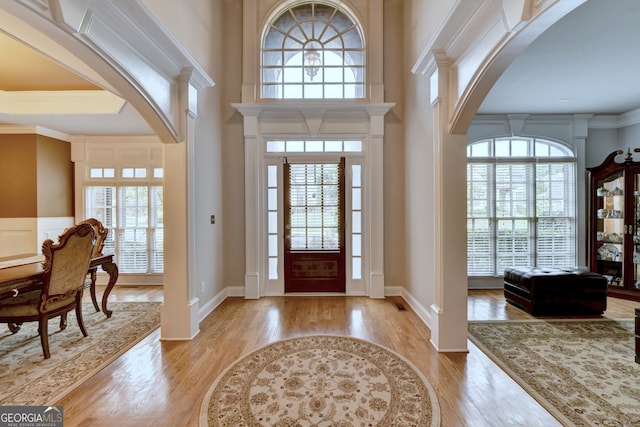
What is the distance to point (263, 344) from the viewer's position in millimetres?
2889

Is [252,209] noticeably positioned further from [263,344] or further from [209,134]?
[263,344]

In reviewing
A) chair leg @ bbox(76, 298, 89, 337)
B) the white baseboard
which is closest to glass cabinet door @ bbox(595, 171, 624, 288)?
the white baseboard

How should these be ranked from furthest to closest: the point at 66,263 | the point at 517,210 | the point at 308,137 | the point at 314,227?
the point at 517,210 → the point at 314,227 → the point at 308,137 → the point at 66,263

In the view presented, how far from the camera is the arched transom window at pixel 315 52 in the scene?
179 inches

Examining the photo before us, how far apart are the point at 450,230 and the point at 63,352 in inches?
150

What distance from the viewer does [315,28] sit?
4582mm

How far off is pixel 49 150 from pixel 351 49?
524 centimetres

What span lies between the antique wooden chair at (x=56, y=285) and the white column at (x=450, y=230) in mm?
3461

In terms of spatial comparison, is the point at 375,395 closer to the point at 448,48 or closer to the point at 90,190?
the point at 448,48

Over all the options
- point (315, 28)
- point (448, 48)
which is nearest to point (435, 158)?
point (448, 48)

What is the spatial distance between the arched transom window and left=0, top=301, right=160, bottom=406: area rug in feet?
11.9

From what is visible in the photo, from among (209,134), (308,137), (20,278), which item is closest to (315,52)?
(308,137)

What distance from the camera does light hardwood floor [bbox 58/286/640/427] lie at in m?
1.91

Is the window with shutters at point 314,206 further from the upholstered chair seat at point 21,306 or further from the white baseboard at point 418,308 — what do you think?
the upholstered chair seat at point 21,306
